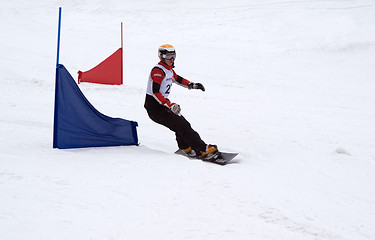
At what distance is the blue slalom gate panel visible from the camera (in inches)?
204

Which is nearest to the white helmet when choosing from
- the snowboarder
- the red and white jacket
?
the snowboarder

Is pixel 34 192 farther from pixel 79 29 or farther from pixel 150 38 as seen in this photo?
pixel 79 29


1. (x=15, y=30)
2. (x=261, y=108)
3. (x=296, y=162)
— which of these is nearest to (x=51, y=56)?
(x=15, y=30)

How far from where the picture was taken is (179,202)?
3791 mm

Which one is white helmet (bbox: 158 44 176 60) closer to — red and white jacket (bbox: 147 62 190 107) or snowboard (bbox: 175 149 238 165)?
red and white jacket (bbox: 147 62 190 107)

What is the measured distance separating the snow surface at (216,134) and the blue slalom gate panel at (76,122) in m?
0.19

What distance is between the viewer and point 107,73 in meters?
10.4

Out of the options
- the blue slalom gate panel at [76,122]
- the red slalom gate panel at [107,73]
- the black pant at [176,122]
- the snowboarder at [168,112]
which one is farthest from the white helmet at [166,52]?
the red slalom gate panel at [107,73]

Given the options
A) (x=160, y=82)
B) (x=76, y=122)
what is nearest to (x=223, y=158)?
(x=160, y=82)

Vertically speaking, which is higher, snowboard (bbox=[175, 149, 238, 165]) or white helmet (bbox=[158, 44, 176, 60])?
white helmet (bbox=[158, 44, 176, 60])

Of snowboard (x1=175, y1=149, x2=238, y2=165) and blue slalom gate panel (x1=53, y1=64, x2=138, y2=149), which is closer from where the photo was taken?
blue slalom gate panel (x1=53, y1=64, x2=138, y2=149)

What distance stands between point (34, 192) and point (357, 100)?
7.75 metres

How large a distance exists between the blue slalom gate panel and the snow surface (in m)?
0.19

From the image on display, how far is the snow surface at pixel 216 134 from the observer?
3439 mm
